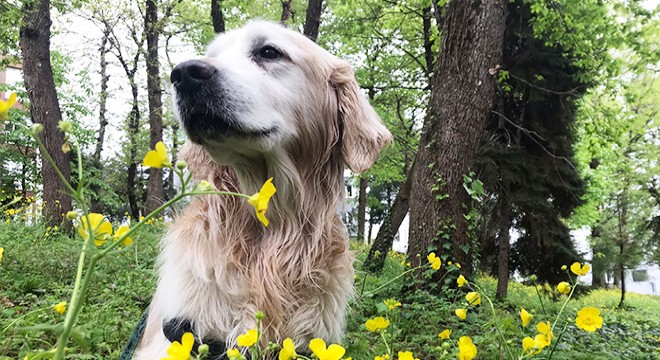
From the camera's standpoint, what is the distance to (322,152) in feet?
8.02

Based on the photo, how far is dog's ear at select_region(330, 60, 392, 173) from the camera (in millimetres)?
2422

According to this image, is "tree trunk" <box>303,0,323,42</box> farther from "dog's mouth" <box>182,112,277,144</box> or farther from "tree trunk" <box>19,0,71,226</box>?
"dog's mouth" <box>182,112,277,144</box>

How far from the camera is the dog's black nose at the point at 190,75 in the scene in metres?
1.86

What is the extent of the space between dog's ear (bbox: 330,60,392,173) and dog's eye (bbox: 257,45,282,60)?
1.19ft

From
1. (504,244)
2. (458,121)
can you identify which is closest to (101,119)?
(504,244)

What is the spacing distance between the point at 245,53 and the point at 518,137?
669 centimetres

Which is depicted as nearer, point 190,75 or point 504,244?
point 190,75

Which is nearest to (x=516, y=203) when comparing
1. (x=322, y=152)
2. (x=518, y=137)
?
(x=518, y=137)

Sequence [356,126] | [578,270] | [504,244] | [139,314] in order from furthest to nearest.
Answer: [504,244] → [139,314] → [356,126] → [578,270]

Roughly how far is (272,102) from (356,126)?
57cm

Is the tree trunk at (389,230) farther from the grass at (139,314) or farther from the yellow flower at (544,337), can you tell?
the yellow flower at (544,337)

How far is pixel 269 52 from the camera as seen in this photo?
233 cm

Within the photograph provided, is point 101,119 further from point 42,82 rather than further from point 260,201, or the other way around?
point 260,201

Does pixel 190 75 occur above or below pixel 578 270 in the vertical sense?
above
